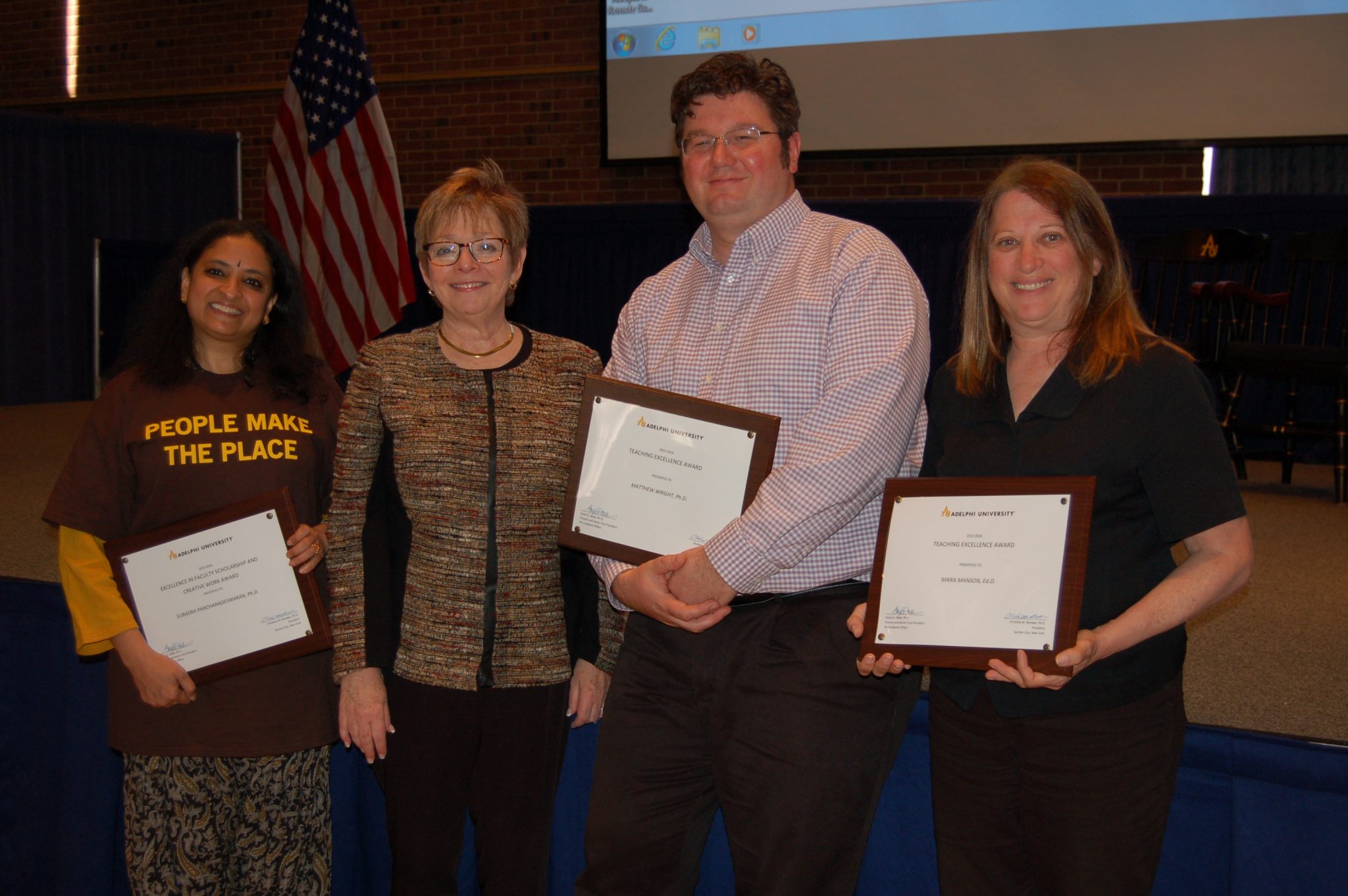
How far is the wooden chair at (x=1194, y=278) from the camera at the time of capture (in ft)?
16.2

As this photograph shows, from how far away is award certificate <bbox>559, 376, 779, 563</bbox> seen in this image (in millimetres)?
1651

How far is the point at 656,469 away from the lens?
172cm

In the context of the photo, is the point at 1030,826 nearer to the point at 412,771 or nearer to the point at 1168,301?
the point at 412,771

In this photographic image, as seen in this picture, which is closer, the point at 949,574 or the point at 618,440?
the point at 949,574

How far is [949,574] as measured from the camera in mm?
1532

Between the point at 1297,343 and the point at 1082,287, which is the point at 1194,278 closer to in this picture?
the point at 1297,343

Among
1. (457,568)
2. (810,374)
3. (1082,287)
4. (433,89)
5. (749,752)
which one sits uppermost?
(433,89)

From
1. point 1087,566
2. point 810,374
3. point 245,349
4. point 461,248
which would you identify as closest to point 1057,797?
point 1087,566

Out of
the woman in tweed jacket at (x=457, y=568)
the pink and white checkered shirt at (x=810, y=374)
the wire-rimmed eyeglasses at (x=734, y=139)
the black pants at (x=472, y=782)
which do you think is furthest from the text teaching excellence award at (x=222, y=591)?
the wire-rimmed eyeglasses at (x=734, y=139)

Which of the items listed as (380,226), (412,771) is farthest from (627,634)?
(380,226)

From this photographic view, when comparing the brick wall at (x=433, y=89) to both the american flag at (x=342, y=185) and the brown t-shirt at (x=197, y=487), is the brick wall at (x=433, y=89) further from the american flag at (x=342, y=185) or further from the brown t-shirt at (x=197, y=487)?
the brown t-shirt at (x=197, y=487)

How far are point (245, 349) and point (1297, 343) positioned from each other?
512 centimetres

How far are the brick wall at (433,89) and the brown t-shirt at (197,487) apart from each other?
5800mm

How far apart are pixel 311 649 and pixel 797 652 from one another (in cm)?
98
